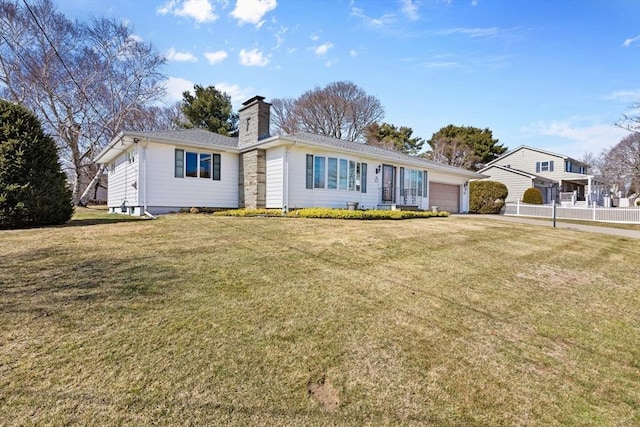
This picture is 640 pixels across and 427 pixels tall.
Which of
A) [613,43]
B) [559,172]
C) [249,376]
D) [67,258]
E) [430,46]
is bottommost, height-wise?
[249,376]

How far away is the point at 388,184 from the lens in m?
16.3

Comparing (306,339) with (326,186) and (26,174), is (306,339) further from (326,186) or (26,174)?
(326,186)

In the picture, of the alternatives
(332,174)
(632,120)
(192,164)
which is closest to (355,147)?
(332,174)

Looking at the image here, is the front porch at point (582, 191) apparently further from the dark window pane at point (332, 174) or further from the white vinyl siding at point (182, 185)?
the white vinyl siding at point (182, 185)

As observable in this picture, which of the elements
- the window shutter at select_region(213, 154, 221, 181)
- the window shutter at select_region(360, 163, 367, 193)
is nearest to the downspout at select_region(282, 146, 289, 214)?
the window shutter at select_region(213, 154, 221, 181)

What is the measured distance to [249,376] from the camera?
2.38 meters

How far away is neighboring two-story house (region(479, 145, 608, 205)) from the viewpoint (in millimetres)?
28609

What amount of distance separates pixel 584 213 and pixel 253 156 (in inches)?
722

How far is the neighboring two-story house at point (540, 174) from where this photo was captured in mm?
28609

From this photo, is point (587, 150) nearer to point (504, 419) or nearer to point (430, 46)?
point (430, 46)

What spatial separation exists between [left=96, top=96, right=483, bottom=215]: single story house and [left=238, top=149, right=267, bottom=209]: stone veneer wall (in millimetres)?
40

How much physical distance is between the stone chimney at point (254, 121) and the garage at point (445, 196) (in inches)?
428

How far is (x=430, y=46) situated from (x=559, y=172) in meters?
27.5

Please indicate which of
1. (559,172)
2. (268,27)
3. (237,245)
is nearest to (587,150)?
(559,172)
